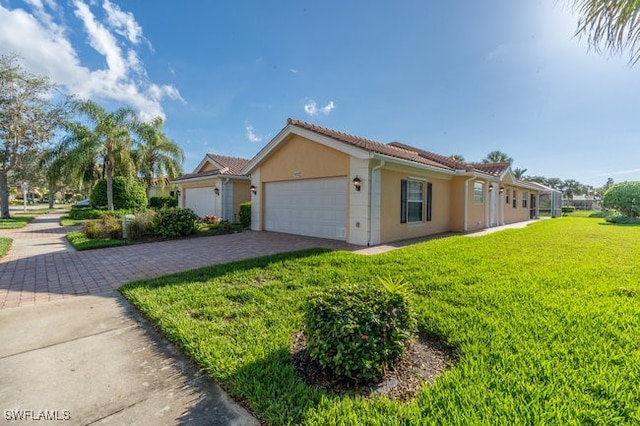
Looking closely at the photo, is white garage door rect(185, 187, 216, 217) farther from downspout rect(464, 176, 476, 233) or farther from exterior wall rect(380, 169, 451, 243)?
downspout rect(464, 176, 476, 233)

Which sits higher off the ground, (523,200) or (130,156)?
(130,156)

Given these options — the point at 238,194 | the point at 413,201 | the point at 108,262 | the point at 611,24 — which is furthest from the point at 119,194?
the point at 611,24

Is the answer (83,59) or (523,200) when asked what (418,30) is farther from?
(523,200)

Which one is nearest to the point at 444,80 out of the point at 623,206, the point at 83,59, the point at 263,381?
the point at 263,381

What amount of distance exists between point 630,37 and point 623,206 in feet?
92.4

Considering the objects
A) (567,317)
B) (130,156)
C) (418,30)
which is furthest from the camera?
(130,156)

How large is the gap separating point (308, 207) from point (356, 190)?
292 cm

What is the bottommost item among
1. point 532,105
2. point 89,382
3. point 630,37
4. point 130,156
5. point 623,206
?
point 89,382

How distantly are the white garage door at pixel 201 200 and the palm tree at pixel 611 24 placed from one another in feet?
60.4

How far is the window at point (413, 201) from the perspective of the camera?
37.0 feet

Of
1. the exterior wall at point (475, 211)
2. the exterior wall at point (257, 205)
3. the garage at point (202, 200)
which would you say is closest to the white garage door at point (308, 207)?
the exterior wall at point (257, 205)

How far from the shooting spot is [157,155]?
24.2 metres

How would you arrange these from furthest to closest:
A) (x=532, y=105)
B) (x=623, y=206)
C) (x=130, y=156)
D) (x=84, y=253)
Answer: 1. (x=623, y=206)
2. (x=130, y=156)
3. (x=532, y=105)
4. (x=84, y=253)

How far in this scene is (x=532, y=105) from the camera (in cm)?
1385
